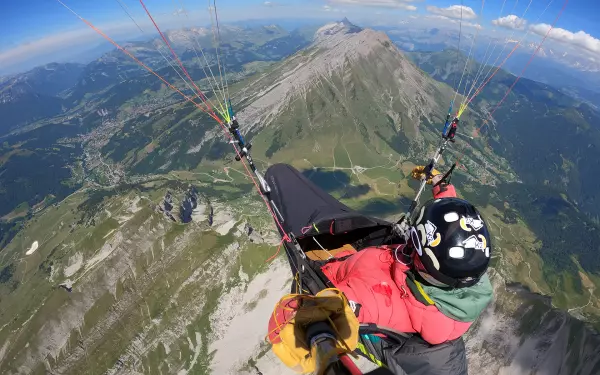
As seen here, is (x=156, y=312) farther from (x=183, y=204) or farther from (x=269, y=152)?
(x=269, y=152)

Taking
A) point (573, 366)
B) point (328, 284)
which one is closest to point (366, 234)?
point (328, 284)

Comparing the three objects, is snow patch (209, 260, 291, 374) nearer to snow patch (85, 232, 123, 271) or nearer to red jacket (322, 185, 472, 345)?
snow patch (85, 232, 123, 271)

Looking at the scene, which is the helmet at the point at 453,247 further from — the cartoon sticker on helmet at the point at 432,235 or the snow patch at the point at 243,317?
the snow patch at the point at 243,317

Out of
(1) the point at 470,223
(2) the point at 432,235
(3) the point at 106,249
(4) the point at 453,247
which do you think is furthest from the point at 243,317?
(1) the point at 470,223

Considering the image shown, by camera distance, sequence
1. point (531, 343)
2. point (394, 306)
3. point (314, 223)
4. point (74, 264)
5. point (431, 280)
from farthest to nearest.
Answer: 1. point (74, 264)
2. point (531, 343)
3. point (314, 223)
4. point (394, 306)
5. point (431, 280)

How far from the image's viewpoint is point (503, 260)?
297 feet

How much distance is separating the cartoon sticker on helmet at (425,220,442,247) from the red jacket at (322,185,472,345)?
2.10 feet

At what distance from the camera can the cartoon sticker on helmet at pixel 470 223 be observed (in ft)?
14.5

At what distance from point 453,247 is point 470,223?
44cm

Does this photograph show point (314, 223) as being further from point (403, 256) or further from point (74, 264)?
point (74, 264)

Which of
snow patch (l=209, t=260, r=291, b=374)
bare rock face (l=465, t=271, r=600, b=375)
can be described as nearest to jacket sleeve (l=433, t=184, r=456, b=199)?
bare rock face (l=465, t=271, r=600, b=375)

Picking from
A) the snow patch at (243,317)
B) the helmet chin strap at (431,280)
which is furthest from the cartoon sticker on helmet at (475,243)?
the snow patch at (243,317)

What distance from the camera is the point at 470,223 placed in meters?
4.46

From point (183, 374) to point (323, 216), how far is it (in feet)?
166
